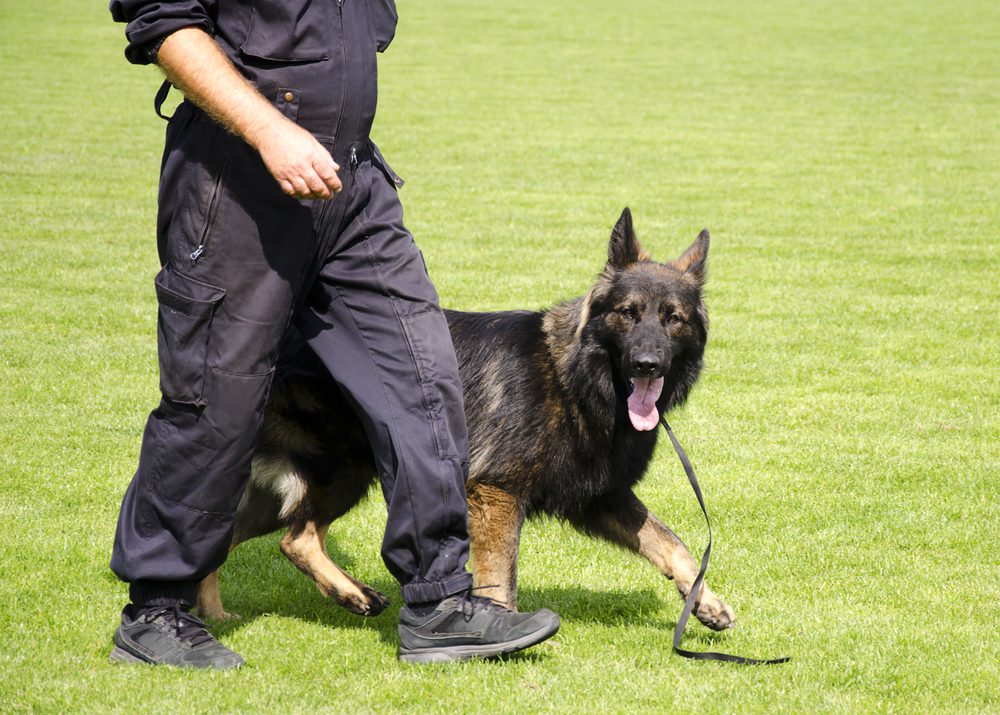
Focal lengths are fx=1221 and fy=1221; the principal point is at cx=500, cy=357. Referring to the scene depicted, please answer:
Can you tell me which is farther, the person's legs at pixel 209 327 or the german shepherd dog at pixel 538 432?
the german shepherd dog at pixel 538 432

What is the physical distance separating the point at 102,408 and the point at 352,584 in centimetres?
287

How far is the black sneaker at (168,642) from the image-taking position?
3666mm

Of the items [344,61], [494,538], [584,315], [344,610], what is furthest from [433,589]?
[344,61]

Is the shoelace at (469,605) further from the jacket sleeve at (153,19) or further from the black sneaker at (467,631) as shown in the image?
the jacket sleeve at (153,19)

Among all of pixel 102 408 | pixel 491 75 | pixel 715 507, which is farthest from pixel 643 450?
pixel 491 75

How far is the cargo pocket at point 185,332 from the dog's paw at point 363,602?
3.81ft

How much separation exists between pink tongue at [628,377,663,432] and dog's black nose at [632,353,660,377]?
0.25 feet

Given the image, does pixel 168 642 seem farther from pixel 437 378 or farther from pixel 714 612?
pixel 714 612

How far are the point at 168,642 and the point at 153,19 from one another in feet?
5.96

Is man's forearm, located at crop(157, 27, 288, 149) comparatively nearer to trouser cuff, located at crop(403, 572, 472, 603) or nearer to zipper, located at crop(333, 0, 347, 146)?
zipper, located at crop(333, 0, 347, 146)

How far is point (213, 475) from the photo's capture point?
139 inches

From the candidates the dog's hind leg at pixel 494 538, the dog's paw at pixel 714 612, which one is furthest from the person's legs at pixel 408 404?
the dog's paw at pixel 714 612

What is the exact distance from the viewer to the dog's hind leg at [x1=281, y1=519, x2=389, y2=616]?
4.34 metres

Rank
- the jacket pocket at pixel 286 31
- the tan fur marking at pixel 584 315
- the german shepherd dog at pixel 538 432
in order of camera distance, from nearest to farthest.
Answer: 1. the jacket pocket at pixel 286 31
2. the german shepherd dog at pixel 538 432
3. the tan fur marking at pixel 584 315
